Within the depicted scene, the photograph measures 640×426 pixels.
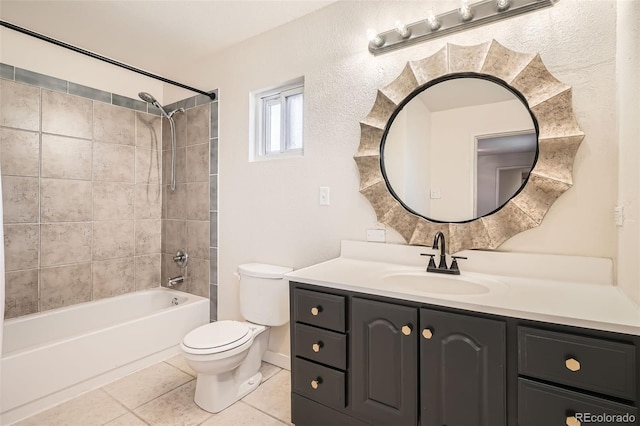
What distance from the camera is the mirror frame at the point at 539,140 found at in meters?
1.38

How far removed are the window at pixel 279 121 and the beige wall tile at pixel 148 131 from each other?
124cm

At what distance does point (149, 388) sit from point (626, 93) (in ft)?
9.45

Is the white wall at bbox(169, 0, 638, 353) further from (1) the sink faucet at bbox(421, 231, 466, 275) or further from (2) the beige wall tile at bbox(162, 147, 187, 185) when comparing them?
(2) the beige wall tile at bbox(162, 147, 187, 185)

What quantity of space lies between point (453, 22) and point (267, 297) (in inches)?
75.4

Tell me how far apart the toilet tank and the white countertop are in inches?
17.9

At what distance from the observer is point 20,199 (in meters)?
2.24

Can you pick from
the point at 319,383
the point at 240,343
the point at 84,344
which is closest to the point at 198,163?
the point at 84,344

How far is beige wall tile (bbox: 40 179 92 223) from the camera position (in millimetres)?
2361

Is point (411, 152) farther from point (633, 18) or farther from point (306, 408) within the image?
point (306, 408)

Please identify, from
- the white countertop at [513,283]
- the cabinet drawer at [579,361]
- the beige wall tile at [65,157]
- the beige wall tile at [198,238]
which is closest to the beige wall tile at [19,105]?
the beige wall tile at [65,157]

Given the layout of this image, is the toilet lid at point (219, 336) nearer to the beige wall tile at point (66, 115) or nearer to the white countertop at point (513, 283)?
the white countertop at point (513, 283)

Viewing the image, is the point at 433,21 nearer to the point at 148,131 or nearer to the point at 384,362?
the point at 384,362

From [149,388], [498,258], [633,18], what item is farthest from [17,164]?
[633,18]

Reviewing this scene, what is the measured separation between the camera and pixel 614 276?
1.29m
